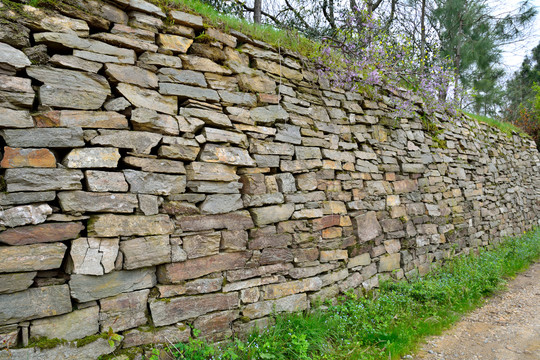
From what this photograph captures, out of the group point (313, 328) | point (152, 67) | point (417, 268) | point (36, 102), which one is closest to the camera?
Result: point (36, 102)

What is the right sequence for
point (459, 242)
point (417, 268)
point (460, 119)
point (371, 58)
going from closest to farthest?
point (371, 58), point (417, 268), point (459, 242), point (460, 119)

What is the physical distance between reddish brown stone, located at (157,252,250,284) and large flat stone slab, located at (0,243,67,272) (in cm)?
70

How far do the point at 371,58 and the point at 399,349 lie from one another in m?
3.28

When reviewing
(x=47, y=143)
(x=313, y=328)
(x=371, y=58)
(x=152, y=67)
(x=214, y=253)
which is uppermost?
(x=371, y=58)

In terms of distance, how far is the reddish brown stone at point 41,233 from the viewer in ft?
6.92

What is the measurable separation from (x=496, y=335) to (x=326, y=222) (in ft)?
6.89

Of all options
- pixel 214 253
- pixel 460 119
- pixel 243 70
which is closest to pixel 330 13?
pixel 460 119

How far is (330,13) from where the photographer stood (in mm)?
7754

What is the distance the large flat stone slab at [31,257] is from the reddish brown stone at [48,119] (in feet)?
2.57

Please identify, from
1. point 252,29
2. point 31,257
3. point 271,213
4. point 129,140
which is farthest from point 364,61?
point 31,257

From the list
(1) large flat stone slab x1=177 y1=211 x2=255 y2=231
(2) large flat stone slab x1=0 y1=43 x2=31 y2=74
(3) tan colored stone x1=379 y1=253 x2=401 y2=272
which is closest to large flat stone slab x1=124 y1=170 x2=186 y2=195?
(1) large flat stone slab x1=177 y1=211 x2=255 y2=231

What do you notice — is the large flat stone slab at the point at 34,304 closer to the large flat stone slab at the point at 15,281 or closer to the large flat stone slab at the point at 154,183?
the large flat stone slab at the point at 15,281

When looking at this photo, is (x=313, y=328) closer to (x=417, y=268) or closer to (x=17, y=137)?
(x=417, y=268)

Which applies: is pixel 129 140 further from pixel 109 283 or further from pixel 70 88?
pixel 109 283
